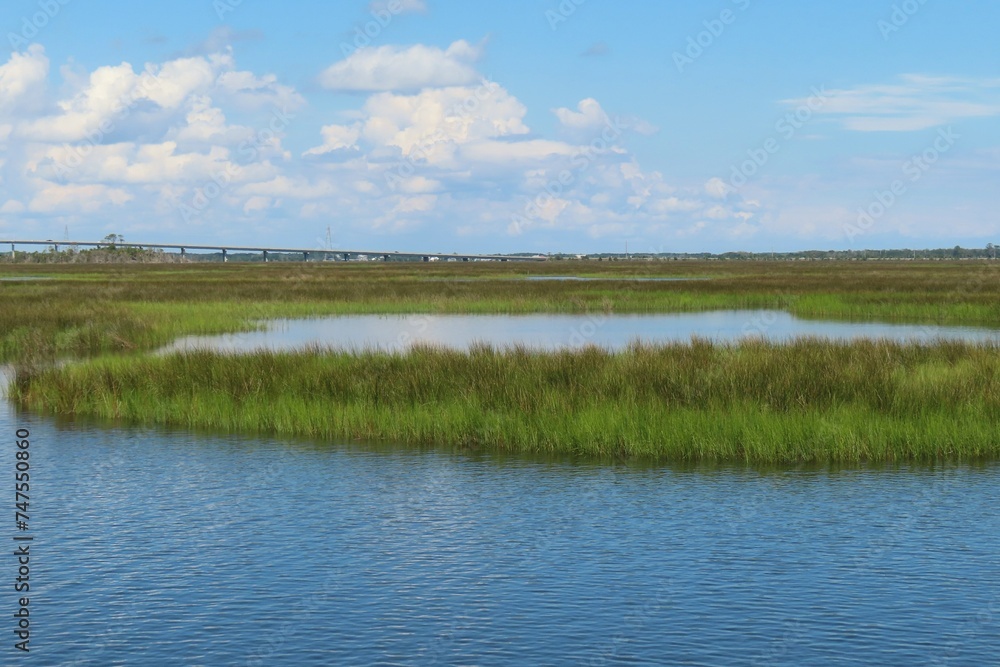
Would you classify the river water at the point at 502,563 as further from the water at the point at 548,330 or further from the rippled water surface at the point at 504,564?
the water at the point at 548,330

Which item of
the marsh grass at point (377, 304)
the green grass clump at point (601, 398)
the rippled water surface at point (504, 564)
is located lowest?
the rippled water surface at point (504, 564)

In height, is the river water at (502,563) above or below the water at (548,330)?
below

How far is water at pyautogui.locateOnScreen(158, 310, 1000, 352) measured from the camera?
39062 millimetres

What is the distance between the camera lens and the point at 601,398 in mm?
21359

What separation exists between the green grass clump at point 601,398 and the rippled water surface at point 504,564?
105 cm

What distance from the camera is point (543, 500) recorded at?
16.7 meters

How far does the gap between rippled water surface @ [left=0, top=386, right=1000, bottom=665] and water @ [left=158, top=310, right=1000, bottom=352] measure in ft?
60.7

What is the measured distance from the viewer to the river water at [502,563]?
11016 mm

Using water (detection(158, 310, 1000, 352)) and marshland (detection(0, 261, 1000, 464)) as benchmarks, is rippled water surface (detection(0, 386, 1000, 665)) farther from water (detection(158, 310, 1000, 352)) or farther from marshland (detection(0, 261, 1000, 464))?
water (detection(158, 310, 1000, 352))

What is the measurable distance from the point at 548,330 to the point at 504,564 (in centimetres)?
3268

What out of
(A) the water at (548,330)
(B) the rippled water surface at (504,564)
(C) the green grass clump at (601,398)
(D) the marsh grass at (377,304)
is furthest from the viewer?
(A) the water at (548,330)

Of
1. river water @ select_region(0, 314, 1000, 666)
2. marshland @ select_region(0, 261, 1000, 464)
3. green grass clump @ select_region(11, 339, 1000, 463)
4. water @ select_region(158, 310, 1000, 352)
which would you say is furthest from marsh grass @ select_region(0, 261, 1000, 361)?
river water @ select_region(0, 314, 1000, 666)

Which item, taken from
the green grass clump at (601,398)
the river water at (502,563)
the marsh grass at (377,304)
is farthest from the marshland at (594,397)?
the marsh grass at (377,304)

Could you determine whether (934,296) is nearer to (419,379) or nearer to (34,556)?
(419,379)
